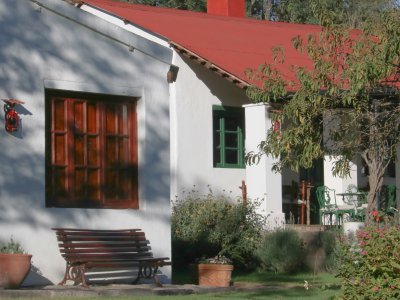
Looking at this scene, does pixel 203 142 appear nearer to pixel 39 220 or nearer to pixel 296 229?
pixel 296 229

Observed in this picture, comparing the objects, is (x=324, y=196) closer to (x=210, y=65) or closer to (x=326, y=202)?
(x=326, y=202)

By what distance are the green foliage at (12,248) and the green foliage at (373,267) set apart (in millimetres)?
4407

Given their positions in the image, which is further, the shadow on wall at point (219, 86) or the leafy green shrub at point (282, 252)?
the shadow on wall at point (219, 86)

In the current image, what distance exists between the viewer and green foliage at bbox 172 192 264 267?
1884 cm

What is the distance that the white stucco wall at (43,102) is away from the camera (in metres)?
14.1

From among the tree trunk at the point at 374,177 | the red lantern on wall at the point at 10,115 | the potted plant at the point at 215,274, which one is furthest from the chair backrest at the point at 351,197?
the red lantern on wall at the point at 10,115

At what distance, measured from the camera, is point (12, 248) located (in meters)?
13.7

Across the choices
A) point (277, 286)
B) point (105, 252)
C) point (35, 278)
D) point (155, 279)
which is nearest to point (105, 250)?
point (105, 252)

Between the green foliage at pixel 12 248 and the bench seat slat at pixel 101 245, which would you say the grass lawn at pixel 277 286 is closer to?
the bench seat slat at pixel 101 245

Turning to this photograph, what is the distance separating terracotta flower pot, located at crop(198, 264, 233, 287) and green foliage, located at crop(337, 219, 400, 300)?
430cm

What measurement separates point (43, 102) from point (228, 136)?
849 cm

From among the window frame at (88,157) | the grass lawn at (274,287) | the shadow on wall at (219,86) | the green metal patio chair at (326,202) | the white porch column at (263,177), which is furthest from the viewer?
the green metal patio chair at (326,202)

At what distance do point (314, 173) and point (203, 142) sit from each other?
363 centimetres

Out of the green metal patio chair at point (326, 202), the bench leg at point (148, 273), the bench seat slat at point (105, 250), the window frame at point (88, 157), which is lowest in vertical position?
the bench leg at point (148, 273)
